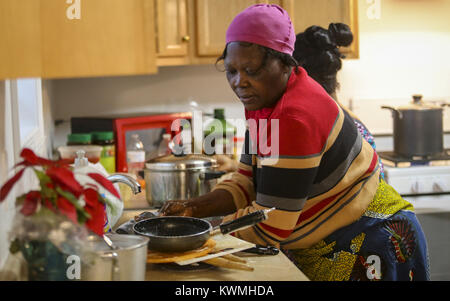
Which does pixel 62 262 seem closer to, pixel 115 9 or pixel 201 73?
pixel 115 9

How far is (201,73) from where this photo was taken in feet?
11.3

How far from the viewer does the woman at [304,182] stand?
4.37ft

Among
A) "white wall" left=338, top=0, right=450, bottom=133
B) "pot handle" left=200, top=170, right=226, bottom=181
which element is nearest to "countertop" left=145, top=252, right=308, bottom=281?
"pot handle" left=200, top=170, right=226, bottom=181

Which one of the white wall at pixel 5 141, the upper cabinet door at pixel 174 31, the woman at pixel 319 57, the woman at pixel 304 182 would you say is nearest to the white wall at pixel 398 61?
the upper cabinet door at pixel 174 31

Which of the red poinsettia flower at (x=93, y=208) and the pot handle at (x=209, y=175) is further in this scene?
the pot handle at (x=209, y=175)

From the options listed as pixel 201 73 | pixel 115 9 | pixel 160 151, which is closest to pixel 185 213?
pixel 115 9

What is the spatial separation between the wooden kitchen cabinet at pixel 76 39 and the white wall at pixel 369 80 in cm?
235

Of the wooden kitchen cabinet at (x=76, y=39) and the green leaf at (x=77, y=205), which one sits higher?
the wooden kitchen cabinet at (x=76, y=39)

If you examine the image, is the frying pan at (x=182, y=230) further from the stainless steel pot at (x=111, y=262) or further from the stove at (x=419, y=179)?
the stove at (x=419, y=179)

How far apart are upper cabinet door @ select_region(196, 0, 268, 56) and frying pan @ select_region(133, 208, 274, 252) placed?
1.76m

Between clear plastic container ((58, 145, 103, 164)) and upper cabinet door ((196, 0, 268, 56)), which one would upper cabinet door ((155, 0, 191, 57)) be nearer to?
upper cabinet door ((196, 0, 268, 56))

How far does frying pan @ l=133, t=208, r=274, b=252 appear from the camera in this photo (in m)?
1.20

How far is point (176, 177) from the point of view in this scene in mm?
1929
